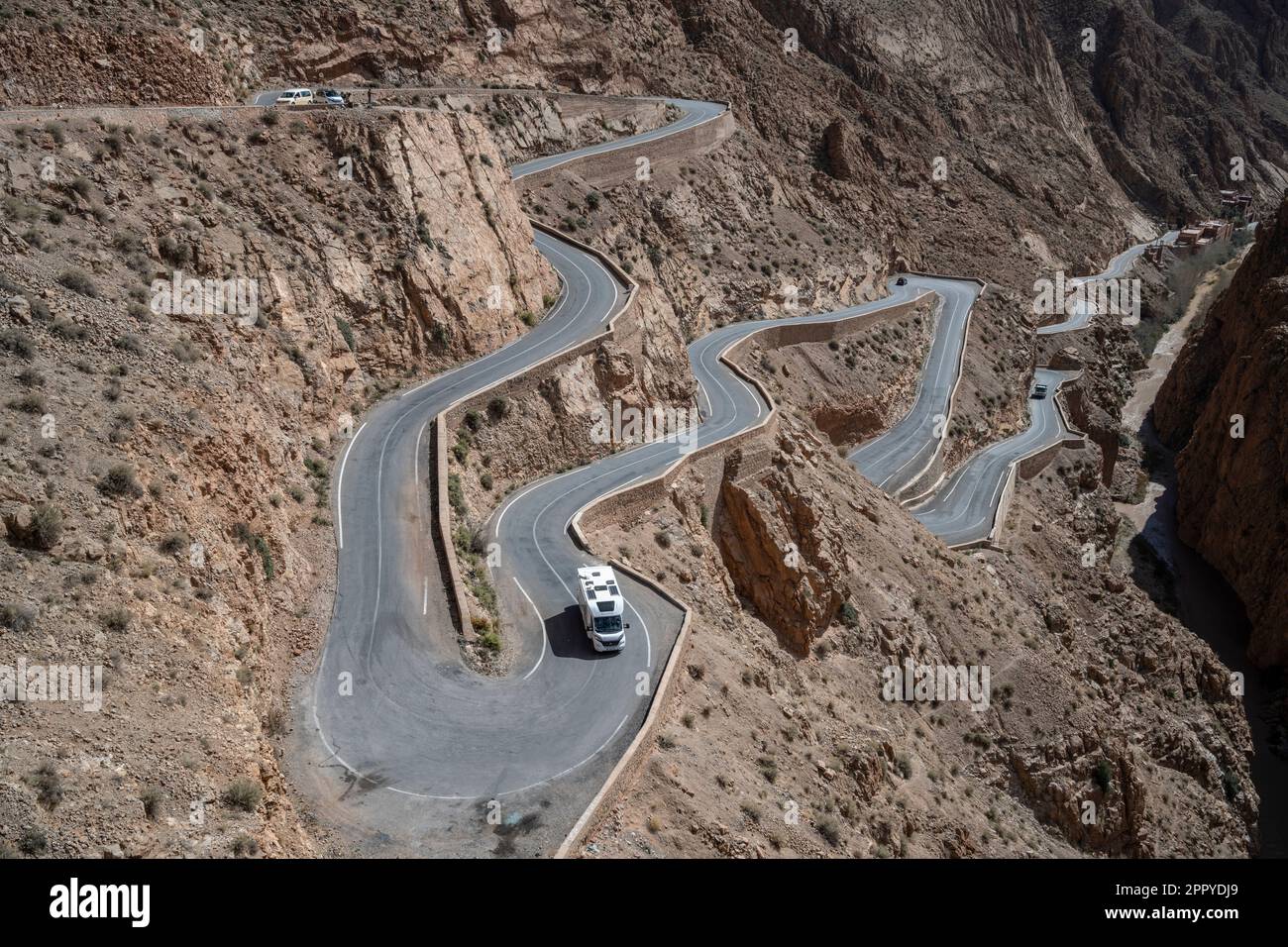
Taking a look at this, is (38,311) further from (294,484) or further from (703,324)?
(703,324)

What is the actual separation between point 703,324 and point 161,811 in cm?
3662

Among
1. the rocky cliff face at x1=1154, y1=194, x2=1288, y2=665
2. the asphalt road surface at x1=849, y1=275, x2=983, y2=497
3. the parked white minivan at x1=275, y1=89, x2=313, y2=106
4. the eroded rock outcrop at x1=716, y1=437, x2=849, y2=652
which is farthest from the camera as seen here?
the rocky cliff face at x1=1154, y1=194, x2=1288, y2=665

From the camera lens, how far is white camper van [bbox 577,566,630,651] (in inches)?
761

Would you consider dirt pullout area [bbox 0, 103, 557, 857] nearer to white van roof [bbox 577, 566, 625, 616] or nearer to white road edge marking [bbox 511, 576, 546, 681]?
white road edge marking [bbox 511, 576, 546, 681]

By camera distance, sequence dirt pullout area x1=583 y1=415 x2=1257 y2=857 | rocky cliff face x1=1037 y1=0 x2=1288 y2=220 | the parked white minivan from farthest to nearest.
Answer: rocky cliff face x1=1037 y1=0 x2=1288 y2=220, the parked white minivan, dirt pullout area x1=583 y1=415 x2=1257 y2=857

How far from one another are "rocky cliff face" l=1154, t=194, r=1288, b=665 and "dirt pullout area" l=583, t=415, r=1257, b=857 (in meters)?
9.27

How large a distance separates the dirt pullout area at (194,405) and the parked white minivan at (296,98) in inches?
95.8

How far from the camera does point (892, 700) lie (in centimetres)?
2809

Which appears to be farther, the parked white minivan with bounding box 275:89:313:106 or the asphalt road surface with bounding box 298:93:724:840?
the parked white minivan with bounding box 275:89:313:106

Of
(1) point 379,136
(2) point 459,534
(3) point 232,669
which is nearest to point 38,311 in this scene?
(3) point 232,669

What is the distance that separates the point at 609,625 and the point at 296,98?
21629mm

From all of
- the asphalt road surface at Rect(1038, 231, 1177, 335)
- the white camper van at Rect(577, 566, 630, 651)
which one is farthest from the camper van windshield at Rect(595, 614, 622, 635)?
the asphalt road surface at Rect(1038, 231, 1177, 335)

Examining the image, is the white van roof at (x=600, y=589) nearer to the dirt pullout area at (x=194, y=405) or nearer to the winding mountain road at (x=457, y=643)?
the winding mountain road at (x=457, y=643)

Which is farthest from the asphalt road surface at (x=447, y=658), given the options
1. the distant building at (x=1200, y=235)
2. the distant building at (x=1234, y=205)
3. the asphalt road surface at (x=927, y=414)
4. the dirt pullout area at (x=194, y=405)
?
the distant building at (x=1234, y=205)
